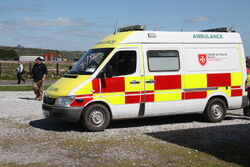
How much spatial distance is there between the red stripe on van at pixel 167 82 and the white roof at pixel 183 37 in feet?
3.14

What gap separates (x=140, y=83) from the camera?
33.0 feet

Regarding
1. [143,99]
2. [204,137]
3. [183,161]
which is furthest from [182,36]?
[183,161]

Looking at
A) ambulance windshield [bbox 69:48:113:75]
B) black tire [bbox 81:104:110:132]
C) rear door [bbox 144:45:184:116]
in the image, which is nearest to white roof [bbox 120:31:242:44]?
rear door [bbox 144:45:184:116]

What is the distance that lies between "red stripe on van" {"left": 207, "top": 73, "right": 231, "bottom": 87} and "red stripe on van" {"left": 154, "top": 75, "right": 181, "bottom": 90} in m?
0.95

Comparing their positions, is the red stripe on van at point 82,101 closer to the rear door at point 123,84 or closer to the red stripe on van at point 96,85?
the red stripe on van at point 96,85

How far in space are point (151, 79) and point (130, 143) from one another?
231cm

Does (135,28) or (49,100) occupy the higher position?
(135,28)

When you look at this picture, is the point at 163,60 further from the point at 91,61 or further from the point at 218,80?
the point at 91,61

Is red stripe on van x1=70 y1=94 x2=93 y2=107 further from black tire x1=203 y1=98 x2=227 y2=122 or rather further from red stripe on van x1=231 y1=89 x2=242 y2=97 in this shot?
red stripe on van x1=231 y1=89 x2=242 y2=97

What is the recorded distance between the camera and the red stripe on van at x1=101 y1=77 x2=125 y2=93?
9.69 meters

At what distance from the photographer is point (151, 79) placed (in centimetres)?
1016

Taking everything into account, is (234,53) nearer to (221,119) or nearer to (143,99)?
(221,119)

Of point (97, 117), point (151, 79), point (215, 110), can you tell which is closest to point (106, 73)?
point (97, 117)

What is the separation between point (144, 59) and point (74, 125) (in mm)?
2626
